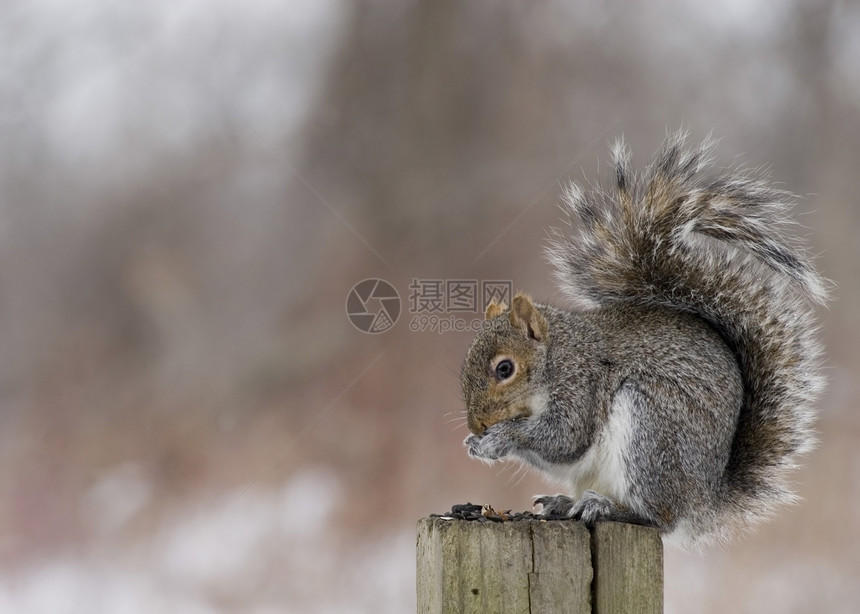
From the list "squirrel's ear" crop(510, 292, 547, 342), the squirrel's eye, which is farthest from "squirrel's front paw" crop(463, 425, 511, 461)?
"squirrel's ear" crop(510, 292, 547, 342)

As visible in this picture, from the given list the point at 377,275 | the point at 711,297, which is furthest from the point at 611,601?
the point at 377,275

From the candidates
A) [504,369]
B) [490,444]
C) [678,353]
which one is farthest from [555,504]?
[678,353]

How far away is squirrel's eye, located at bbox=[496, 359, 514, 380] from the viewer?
1895mm

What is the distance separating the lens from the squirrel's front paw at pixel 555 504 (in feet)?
6.02

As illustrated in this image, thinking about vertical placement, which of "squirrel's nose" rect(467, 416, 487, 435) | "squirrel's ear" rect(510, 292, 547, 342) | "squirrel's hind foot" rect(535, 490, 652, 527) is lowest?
"squirrel's hind foot" rect(535, 490, 652, 527)

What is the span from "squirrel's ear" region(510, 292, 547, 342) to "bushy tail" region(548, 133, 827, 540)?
0.69 feet

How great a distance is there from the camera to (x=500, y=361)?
1897 millimetres

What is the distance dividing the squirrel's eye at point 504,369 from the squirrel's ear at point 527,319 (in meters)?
0.08

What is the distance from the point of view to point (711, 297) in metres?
1.93

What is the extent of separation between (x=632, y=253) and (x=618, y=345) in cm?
22

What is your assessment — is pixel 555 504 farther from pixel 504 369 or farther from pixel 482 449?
pixel 504 369

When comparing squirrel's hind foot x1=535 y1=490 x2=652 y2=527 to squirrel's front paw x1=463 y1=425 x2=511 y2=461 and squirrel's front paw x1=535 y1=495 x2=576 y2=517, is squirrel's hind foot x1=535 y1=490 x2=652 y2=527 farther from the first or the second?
squirrel's front paw x1=463 y1=425 x2=511 y2=461

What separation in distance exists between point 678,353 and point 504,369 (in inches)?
14.4

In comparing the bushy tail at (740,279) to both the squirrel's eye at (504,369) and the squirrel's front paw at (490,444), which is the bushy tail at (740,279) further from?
the squirrel's front paw at (490,444)
